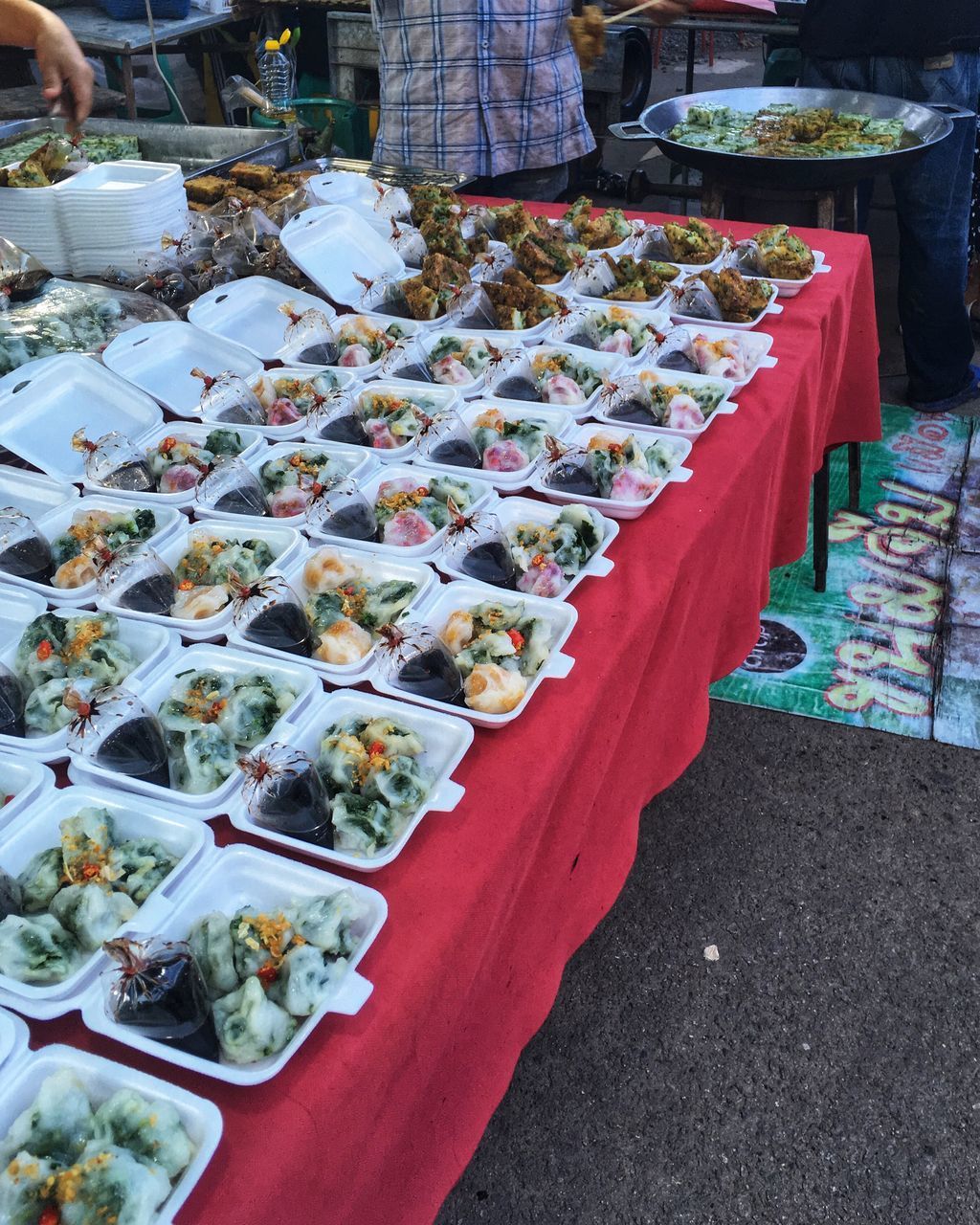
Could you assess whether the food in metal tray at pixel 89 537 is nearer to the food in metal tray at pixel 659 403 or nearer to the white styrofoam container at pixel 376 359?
the white styrofoam container at pixel 376 359

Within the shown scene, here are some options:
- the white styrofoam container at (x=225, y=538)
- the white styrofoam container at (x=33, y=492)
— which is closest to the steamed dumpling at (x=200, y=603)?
the white styrofoam container at (x=225, y=538)

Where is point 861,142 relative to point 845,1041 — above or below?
above

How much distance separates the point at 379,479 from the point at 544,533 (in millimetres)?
362

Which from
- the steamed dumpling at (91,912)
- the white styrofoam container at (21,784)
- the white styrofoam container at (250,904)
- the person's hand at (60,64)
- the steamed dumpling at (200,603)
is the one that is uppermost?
the person's hand at (60,64)

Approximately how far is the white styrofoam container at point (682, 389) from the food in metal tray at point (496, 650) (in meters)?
0.67

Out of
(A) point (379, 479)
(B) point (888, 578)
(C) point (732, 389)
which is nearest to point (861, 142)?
(B) point (888, 578)

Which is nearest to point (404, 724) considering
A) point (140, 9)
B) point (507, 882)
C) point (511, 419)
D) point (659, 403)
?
point (507, 882)

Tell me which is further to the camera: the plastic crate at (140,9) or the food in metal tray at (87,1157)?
the plastic crate at (140,9)

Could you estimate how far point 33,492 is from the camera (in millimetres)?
1923

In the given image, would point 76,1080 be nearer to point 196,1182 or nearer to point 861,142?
point 196,1182

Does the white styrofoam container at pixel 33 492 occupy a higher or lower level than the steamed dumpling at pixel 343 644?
higher

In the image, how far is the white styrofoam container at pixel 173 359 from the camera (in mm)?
2277

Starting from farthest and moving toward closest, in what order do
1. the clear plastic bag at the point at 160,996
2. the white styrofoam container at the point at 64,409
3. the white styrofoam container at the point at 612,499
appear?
the white styrofoam container at the point at 64,409
the white styrofoam container at the point at 612,499
the clear plastic bag at the point at 160,996

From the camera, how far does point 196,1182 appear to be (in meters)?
0.88
